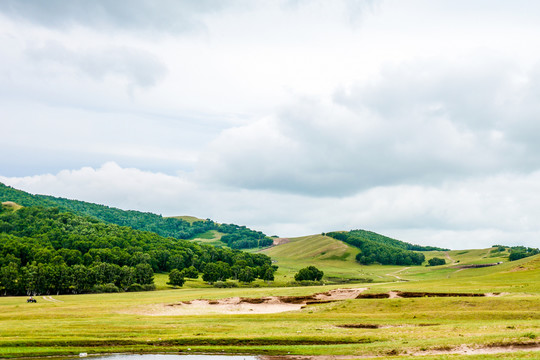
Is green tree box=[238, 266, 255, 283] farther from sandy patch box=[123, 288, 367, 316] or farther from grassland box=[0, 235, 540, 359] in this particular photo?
grassland box=[0, 235, 540, 359]

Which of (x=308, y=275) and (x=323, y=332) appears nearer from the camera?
(x=323, y=332)

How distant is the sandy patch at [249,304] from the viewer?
78875 millimetres

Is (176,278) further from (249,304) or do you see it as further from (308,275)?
(249,304)

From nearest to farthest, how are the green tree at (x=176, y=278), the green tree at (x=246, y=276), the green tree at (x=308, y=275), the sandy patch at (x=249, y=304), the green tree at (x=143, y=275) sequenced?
1. the sandy patch at (x=249, y=304)
2. the green tree at (x=143, y=275)
3. the green tree at (x=176, y=278)
4. the green tree at (x=246, y=276)
5. the green tree at (x=308, y=275)

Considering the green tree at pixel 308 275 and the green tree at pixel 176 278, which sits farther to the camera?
the green tree at pixel 308 275

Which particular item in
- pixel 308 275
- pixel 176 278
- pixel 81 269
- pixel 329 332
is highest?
pixel 81 269

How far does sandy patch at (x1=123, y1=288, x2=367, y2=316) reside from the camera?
259 feet

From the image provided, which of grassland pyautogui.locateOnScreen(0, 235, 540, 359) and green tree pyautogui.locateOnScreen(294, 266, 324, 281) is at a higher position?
grassland pyautogui.locateOnScreen(0, 235, 540, 359)

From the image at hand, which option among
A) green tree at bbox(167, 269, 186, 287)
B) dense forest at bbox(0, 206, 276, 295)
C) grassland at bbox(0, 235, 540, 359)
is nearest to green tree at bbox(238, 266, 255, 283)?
dense forest at bbox(0, 206, 276, 295)

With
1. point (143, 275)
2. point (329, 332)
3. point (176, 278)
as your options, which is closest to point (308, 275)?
point (176, 278)

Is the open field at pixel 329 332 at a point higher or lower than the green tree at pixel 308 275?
higher

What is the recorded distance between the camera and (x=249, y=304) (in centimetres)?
8725

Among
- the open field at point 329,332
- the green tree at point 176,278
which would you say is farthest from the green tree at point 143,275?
the open field at point 329,332

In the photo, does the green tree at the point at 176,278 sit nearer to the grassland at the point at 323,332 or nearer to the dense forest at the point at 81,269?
the dense forest at the point at 81,269
